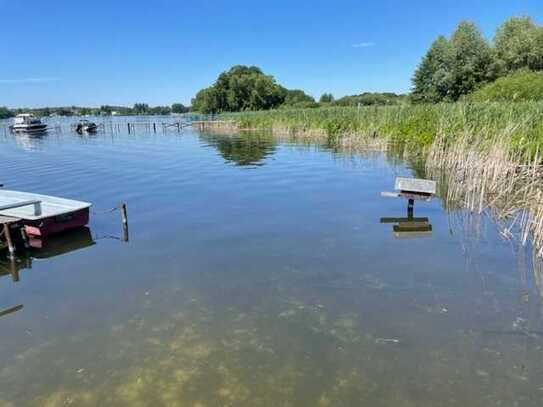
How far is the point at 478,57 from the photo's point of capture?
4316cm

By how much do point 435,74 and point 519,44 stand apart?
8.45 meters

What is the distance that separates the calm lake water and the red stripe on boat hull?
338mm

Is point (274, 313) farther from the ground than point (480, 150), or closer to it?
closer to it

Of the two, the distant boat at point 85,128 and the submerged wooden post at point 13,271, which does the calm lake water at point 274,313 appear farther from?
the distant boat at point 85,128

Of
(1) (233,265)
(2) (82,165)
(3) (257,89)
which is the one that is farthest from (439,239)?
(3) (257,89)

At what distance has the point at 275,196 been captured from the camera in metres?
12.9

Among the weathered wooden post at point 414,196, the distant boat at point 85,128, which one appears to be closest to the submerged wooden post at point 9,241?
the weathered wooden post at point 414,196

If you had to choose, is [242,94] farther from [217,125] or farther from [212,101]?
[217,125]

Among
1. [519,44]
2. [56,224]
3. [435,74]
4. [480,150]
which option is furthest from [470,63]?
[56,224]

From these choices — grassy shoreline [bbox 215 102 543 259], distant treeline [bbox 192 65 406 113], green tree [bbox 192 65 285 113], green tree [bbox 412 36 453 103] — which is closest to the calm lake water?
grassy shoreline [bbox 215 102 543 259]

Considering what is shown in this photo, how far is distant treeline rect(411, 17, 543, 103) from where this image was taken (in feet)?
134

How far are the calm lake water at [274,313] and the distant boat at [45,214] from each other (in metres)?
0.42

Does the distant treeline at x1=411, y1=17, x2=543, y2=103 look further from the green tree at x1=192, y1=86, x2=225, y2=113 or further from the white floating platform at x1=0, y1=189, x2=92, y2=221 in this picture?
the green tree at x1=192, y1=86, x2=225, y2=113

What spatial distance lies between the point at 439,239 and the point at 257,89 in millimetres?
77641
